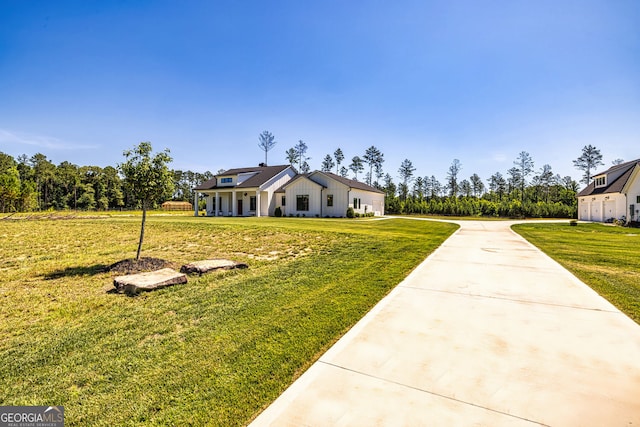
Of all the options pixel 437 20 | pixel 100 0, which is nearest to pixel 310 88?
pixel 437 20

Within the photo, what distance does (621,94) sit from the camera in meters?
13.9

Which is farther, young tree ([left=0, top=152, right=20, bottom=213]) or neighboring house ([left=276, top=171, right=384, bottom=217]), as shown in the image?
young tree ([left=0, top=152, right=20, bottom=213])

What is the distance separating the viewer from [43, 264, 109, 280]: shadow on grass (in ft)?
20.6

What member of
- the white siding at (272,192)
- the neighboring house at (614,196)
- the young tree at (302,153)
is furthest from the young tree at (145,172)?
the young tree at (302,153)

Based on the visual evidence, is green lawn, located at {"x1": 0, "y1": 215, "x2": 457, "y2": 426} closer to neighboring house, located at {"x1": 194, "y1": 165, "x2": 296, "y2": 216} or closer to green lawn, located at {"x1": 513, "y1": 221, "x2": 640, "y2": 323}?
green lawn, located at {"x1": 513, "y1": 221, "x2": 640, "y2": 323}

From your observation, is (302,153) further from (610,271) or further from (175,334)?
(175,334)

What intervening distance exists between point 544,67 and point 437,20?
685 centimetres

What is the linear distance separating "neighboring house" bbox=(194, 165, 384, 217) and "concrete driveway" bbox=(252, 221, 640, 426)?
78.0 feet

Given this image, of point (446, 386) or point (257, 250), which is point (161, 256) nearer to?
point (257, 250)

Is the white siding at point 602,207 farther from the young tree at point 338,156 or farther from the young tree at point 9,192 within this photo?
the young tree at point 9,192

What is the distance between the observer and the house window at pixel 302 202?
29000 millimetres

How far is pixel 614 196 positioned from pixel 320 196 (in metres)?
27.6

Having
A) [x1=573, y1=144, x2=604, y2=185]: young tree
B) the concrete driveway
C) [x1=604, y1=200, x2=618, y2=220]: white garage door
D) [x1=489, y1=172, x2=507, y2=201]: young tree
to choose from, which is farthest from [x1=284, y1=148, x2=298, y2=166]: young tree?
the concrete driveway

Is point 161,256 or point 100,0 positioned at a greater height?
point 100,0
